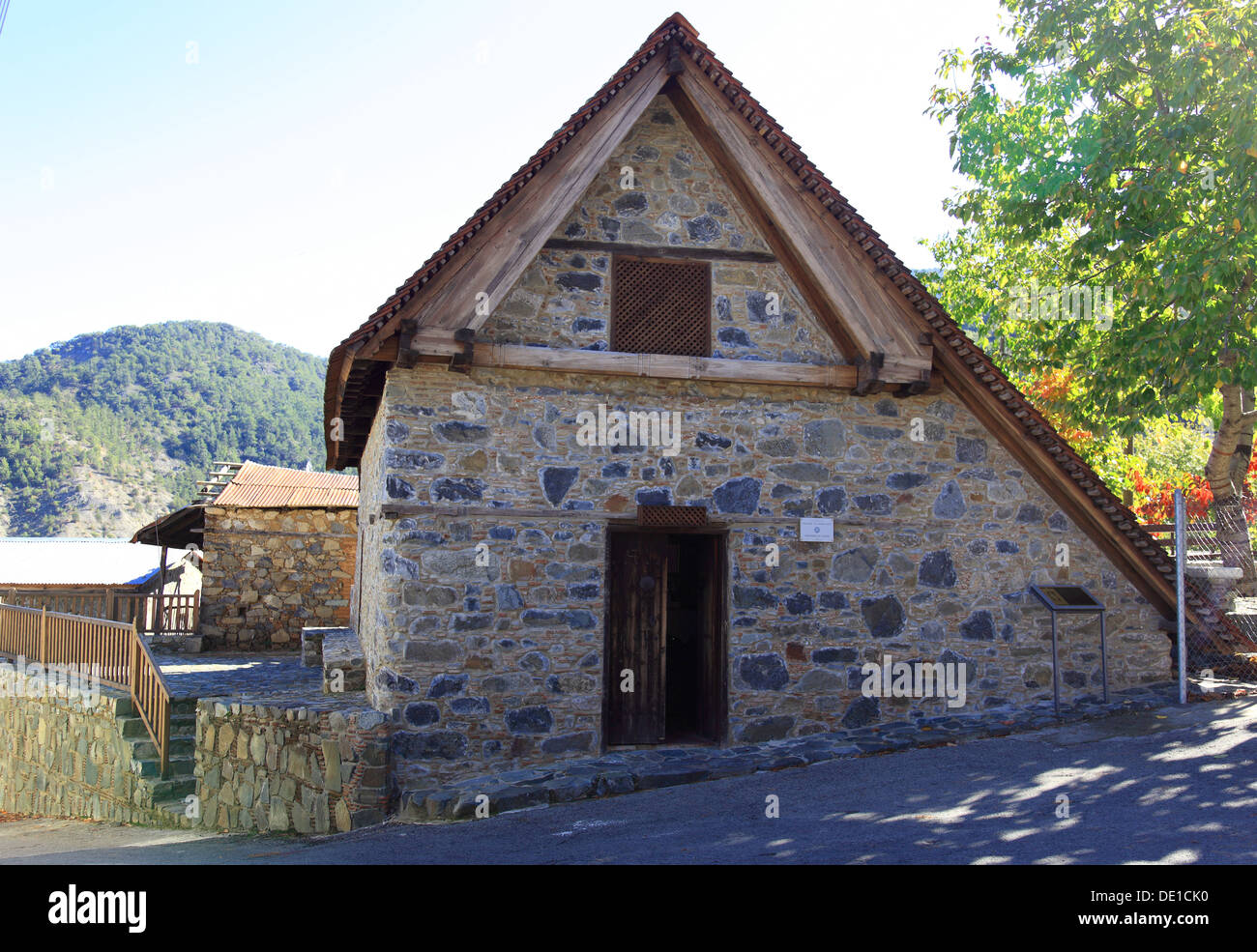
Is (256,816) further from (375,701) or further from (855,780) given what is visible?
(855,780)

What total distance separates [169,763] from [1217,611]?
1165 cm

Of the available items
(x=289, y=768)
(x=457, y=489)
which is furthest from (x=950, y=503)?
(x=289, y=768)

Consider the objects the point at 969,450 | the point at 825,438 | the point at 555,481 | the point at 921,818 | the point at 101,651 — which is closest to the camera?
the point at 921,818

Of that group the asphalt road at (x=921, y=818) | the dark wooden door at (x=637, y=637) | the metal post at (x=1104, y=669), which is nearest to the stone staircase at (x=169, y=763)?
the asphalt road at (x=921, y=818)

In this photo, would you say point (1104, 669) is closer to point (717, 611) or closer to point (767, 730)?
point (767, 730)

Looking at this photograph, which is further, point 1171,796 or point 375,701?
point 375,701

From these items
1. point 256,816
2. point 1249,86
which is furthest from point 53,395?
point 1249,86

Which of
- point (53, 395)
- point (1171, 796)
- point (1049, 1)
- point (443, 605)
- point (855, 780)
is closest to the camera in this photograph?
point (1171, 796)

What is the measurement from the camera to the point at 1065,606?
9.05m

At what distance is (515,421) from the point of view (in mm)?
8211

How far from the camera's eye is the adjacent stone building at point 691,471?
7.92m

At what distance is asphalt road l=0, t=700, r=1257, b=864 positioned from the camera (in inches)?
220
